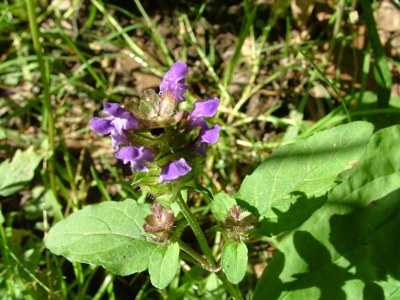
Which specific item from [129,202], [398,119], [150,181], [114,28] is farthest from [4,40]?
[398,119]

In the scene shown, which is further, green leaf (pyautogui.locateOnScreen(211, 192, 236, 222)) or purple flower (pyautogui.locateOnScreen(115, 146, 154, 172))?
green leaf (pyautogui.locateOnScreen(211, 192, 236, 222))

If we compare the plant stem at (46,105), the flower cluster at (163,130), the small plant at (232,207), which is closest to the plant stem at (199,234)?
the small plant at (232,207)

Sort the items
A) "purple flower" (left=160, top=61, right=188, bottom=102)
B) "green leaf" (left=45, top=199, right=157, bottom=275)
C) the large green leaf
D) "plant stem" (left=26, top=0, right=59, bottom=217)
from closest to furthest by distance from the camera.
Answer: "purple flower" (left=160, top=61, right=188, bottom=102) < "green leaf" (left=45, top=199, right=157, bottom=275) < the large green leaf < "plant stem" (left=26, top=0, right=59, bottom=217)

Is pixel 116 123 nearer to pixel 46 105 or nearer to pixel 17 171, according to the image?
pixel 46 105

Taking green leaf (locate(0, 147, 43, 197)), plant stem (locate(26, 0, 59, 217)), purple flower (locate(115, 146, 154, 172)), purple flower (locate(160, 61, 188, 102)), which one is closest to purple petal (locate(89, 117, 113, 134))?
purple flower (locate(115, 146, 154, 172))

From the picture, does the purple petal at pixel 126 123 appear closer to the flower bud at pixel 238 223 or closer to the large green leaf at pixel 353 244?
the flower bud at pixel 238 223

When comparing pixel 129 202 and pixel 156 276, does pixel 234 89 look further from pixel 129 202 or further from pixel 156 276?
pixel 156 276

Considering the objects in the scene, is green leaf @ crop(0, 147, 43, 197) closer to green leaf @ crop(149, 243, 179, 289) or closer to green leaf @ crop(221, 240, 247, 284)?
green leaf @ crop(149, 243, 179, 289)

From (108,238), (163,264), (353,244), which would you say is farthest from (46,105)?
(353,244)

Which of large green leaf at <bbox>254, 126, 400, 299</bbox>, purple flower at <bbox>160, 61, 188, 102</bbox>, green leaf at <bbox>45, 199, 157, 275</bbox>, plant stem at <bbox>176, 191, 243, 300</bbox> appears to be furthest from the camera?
large green leaf at <bbox>254, 126, 400, 299</bbox>
